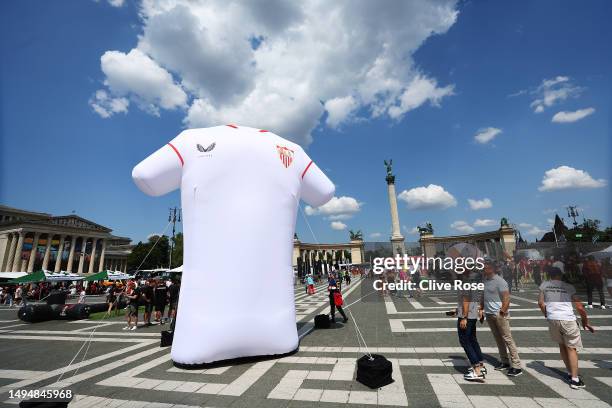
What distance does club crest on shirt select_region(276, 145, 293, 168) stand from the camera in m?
6.23

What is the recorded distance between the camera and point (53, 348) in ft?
26.0

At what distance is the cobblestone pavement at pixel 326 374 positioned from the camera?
Answer: 397cm

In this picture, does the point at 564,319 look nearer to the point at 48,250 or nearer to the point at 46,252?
the point at 46,252

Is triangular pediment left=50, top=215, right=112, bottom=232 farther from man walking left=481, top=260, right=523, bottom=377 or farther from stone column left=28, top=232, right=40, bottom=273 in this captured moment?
man walking left=481, top=260, right=523, bottom=377

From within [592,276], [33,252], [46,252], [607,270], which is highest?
[46,252]

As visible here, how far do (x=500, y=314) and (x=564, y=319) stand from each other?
792mm

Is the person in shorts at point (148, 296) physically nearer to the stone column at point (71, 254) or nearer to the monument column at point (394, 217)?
the monument column at point (394, 217)

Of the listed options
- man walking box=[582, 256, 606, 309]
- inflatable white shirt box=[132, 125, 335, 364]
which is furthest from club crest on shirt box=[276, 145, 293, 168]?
man walking box=[582, 256, 606, 309]

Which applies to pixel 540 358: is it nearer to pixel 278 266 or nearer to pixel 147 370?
pixel 278 266

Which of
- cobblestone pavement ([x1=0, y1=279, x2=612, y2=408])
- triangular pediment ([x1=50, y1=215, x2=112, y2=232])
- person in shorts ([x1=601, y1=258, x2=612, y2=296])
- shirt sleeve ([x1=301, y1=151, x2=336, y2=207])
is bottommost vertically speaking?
cobblestone pavement ([x1=0, y1=279, x2=612, y2=408])

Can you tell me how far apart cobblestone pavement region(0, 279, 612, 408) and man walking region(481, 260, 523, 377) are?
231 mm

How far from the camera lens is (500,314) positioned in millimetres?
4828

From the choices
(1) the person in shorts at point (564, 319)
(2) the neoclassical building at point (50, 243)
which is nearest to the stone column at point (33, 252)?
(2) the neoclassical building at point (50, 243)

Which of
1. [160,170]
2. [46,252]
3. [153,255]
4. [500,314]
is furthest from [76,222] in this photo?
[500,314]
